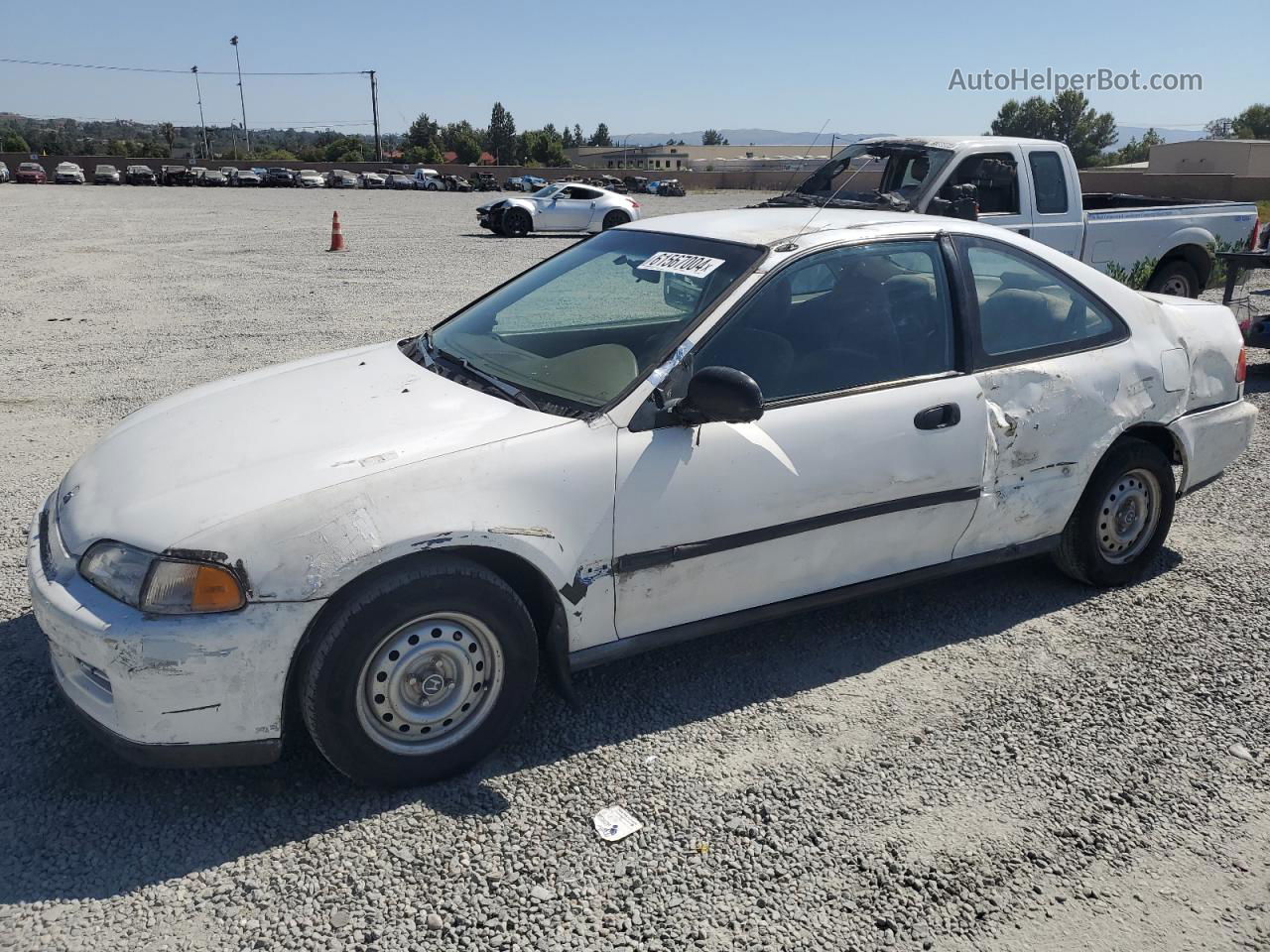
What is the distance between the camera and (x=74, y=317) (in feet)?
35.8

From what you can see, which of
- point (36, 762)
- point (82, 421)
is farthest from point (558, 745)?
point (82, 421)

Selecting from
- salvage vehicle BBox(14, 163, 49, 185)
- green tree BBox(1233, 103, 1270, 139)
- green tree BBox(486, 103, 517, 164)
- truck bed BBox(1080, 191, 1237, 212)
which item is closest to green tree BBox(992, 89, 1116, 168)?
green tree BBox(1233, 103, 1270, 139)

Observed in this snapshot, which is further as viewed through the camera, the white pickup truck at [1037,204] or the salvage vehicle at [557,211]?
the salvage vehicle at [557,211]

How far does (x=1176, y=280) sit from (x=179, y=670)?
10443 mm

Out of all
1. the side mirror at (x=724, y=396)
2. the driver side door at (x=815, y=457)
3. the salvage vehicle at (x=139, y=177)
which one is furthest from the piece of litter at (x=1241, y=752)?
the salvage vehicle at (x=139, y=177)

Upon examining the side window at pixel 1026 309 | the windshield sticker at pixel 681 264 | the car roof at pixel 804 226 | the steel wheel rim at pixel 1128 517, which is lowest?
the steel wheel rim at pixel 1128 517

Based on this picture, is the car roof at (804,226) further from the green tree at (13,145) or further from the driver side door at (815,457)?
the green tree at (13,145)

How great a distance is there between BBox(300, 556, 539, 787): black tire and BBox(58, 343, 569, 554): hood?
35cm

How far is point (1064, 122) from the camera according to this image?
10881 centimetres

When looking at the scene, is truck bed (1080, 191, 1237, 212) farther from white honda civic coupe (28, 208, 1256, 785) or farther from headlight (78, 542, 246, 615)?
headlight (78, 542, 246, 615)

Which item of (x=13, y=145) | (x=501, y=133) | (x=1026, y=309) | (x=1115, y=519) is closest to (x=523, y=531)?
(x=1026, y=309)

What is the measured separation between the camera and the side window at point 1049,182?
9.20 metres

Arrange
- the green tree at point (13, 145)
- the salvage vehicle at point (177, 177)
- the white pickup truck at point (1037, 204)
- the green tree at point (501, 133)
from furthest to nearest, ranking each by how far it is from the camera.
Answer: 1. the green tree at point (501, 133)
2. the green tree at point (13, 145)
3. the salvage vehicle at point (177, 177)
4. the white pickup truck at point (1037, 204)

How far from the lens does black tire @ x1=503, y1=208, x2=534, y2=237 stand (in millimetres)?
23438
